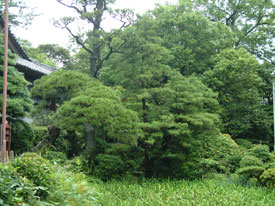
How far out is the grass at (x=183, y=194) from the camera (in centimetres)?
839

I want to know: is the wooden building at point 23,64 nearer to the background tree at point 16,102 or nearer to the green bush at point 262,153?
the background tree at point 16,102

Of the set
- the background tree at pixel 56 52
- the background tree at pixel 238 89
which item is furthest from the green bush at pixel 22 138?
the background tree at pixel 56 52

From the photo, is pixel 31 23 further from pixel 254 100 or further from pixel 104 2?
pixel 254 100

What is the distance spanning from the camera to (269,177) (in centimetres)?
1027

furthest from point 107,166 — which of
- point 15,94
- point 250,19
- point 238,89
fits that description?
point 250,19

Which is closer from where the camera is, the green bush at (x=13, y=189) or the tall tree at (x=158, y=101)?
the green bush at (x=13, y=189)

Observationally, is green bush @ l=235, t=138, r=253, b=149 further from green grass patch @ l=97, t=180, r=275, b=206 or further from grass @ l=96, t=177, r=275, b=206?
green grass patch @ l=97, t=180, r=275, b=206

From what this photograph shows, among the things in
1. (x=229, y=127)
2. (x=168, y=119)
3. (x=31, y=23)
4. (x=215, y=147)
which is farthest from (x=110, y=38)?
(x=31, y=23)

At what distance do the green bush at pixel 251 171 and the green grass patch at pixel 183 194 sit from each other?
1.62 feet

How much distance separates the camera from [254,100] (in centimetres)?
1878

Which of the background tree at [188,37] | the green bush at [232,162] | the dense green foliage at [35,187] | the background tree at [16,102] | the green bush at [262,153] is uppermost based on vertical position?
the background tree at [188,37]

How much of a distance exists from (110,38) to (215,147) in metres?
6.57

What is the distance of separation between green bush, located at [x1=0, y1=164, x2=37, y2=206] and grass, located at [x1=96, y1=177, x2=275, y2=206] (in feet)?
9.59

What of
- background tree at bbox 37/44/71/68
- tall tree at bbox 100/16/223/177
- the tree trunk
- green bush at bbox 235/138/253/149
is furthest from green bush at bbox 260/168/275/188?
background tree at bbox 37/44/71/68
